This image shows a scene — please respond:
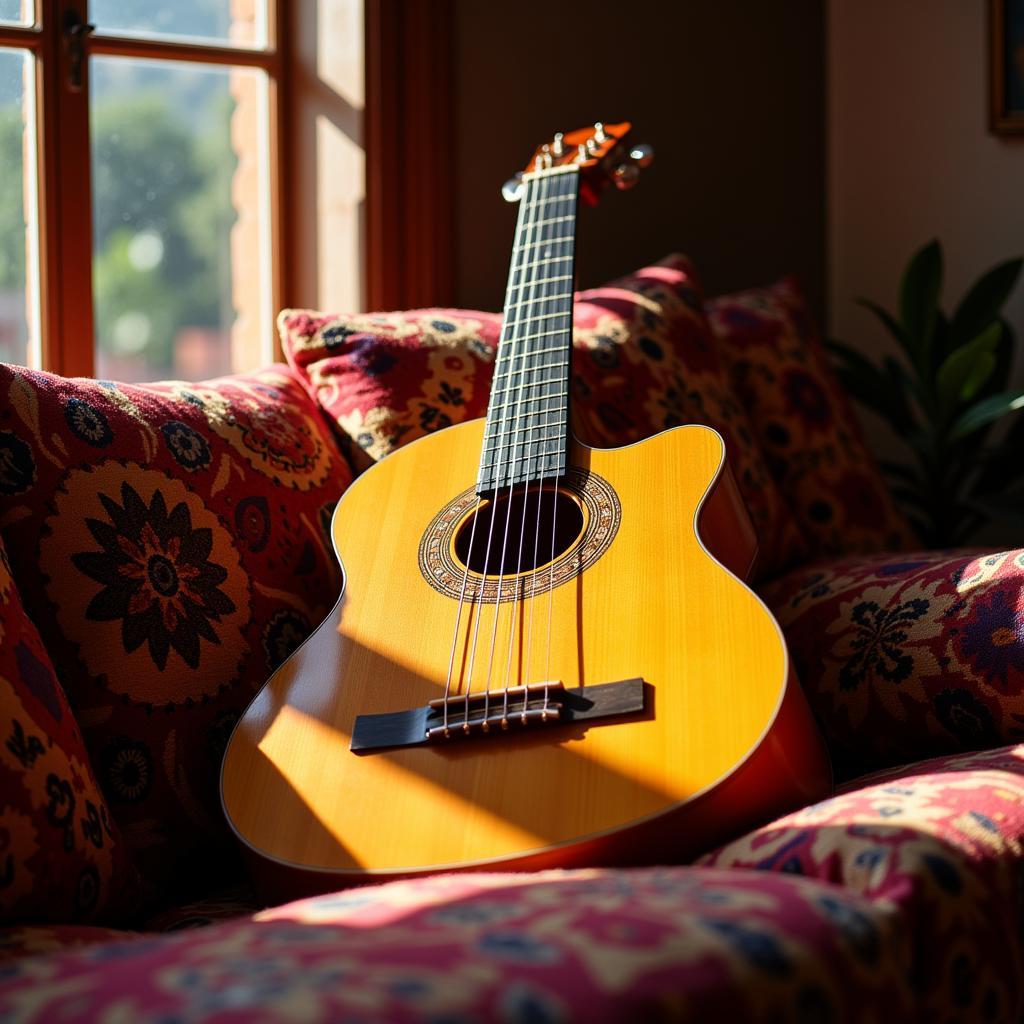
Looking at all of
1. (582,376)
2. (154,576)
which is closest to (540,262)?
(582,376)

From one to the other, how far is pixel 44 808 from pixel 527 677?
40 cm

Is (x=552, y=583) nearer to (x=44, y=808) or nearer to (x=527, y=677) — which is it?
(x=527, y=677)

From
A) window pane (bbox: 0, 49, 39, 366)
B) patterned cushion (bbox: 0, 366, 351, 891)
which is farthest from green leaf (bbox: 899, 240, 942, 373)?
window pane (bbox: 0, 49, 39, 366)

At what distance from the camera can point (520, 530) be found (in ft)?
4.03

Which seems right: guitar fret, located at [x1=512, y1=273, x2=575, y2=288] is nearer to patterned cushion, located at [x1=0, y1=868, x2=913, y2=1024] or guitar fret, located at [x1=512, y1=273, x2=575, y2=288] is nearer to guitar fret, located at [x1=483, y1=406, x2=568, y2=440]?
guitar fret, located at [x1=483, y1=406, x2=568, y2=440]

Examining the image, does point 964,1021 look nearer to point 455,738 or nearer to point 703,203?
point 455,738

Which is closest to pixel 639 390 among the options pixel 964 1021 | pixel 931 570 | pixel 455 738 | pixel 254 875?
pixel 931 570

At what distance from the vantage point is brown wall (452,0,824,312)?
2092mm

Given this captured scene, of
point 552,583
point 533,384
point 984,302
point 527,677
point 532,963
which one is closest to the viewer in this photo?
point 532,963

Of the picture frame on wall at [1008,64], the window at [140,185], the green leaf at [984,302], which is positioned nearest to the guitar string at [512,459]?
the window at [140,185]

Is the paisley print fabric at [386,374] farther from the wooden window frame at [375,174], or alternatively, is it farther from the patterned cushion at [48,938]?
the patterned cushion at [48,938]

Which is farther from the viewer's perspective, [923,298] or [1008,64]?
[1008,64]

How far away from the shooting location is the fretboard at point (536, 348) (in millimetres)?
1270

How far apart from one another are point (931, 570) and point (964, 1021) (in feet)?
A: 2.03
